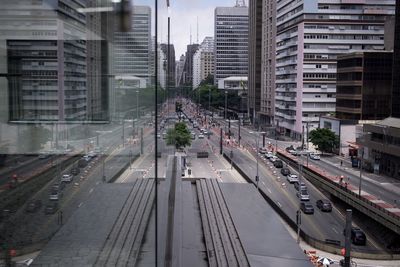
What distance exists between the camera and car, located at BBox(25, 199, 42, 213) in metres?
0.73

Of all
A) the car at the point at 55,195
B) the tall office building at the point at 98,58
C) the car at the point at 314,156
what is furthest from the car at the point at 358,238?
the car at the point at 314,156

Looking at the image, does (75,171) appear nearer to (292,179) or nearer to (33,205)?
(33,205)

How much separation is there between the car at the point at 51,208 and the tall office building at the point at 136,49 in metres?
0.49

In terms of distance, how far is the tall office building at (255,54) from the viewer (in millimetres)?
22438

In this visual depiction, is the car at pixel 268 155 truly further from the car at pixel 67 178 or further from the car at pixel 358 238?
the car at pixel 67 178

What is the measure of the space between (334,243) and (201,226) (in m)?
3.26

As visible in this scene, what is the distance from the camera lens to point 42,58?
0.82 m

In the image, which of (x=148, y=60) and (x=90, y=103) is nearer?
(x=90, y=103)

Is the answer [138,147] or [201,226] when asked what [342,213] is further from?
[138,147]

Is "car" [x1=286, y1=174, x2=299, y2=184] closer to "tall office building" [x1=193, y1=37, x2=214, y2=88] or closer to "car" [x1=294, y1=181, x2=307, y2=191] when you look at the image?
"car" [x1=294, y1=181, x2=307, y2=191]

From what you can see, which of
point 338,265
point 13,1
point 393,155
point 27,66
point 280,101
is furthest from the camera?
point 280,101

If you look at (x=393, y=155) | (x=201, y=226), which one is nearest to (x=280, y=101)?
(x=393, y=155)

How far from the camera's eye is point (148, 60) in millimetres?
1835

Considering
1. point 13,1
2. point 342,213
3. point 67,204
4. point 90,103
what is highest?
point 13,1
